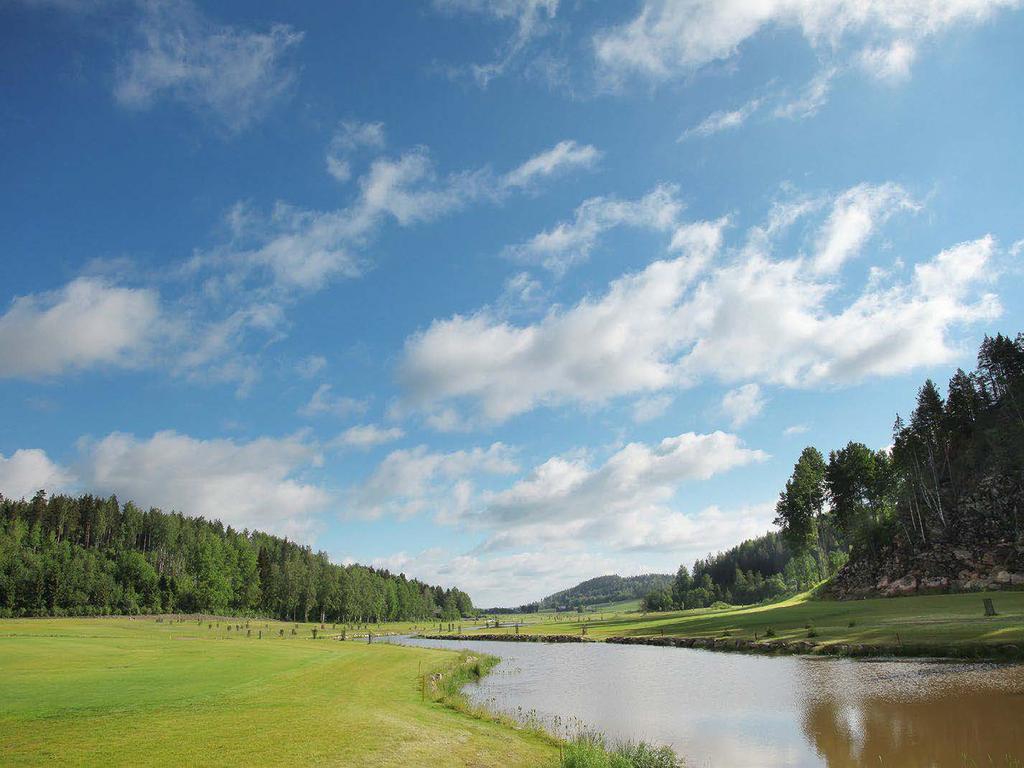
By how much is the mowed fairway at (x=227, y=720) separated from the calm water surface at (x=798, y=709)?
268 inches

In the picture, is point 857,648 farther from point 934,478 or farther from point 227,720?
point 934,478

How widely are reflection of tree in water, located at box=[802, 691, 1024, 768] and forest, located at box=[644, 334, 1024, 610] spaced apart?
2105 inches

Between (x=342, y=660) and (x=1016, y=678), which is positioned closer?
(x=1016, y=678)

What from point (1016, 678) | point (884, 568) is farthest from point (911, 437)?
point (1016, 678)

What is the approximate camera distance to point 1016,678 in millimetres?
28141

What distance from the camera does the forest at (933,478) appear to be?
235 ft

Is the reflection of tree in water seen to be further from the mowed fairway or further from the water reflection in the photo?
the mowed fairway

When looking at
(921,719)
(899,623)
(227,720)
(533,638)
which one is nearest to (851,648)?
(899,623)

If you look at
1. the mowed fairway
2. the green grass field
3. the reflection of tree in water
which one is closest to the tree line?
the green grass field

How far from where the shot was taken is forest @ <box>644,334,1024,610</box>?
235ft

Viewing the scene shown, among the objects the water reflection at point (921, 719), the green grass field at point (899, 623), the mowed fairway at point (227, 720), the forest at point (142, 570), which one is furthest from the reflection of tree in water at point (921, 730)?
the forest at point (142, 570)

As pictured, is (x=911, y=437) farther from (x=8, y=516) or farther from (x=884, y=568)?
(x=8, y=516)

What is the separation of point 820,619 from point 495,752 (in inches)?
2055

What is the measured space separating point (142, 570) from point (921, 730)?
158813 millimetres
